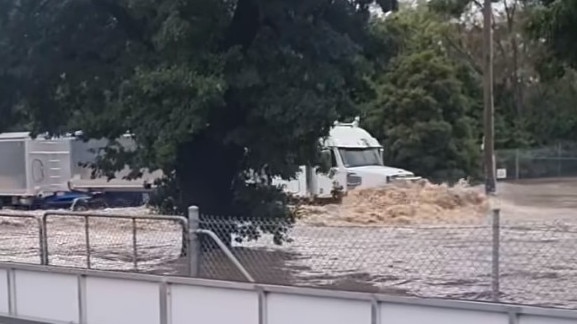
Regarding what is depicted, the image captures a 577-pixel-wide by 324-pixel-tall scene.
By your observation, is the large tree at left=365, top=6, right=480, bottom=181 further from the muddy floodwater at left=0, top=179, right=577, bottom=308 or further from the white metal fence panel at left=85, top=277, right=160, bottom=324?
the white metal fence panel at left=85, top=277, right=160, bottom=324

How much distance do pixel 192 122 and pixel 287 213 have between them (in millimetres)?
3562

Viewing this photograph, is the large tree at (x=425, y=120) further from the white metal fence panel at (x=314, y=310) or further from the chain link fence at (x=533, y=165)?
the white metal fence panel at (x=314, y=310)

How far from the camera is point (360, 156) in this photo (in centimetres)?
3578

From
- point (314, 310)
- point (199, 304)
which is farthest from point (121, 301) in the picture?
point (314, 310)

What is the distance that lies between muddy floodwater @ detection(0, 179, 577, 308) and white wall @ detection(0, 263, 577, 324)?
114 centimetres

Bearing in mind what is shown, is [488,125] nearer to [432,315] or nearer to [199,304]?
[199,304]

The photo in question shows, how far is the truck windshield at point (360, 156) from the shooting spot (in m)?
34.9

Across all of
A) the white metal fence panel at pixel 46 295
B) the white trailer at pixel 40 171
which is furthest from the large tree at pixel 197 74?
the white trailer at pixel 40 171

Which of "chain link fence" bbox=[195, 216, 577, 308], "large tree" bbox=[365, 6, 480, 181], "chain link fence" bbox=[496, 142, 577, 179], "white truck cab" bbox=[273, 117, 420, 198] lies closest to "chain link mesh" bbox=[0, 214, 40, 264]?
"chain link fence" bbox=[195, 216, 577, 308]

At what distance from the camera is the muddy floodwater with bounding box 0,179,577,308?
1170 cm

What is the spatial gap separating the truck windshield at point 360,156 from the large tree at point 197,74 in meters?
20.2

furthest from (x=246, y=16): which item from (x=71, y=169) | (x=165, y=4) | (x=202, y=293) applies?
(x=71, y=169)

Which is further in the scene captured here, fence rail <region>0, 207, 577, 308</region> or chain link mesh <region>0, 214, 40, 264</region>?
chain link mesh <region>0, 214, 40, 264</region>

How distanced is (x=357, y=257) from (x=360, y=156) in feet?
70.7
